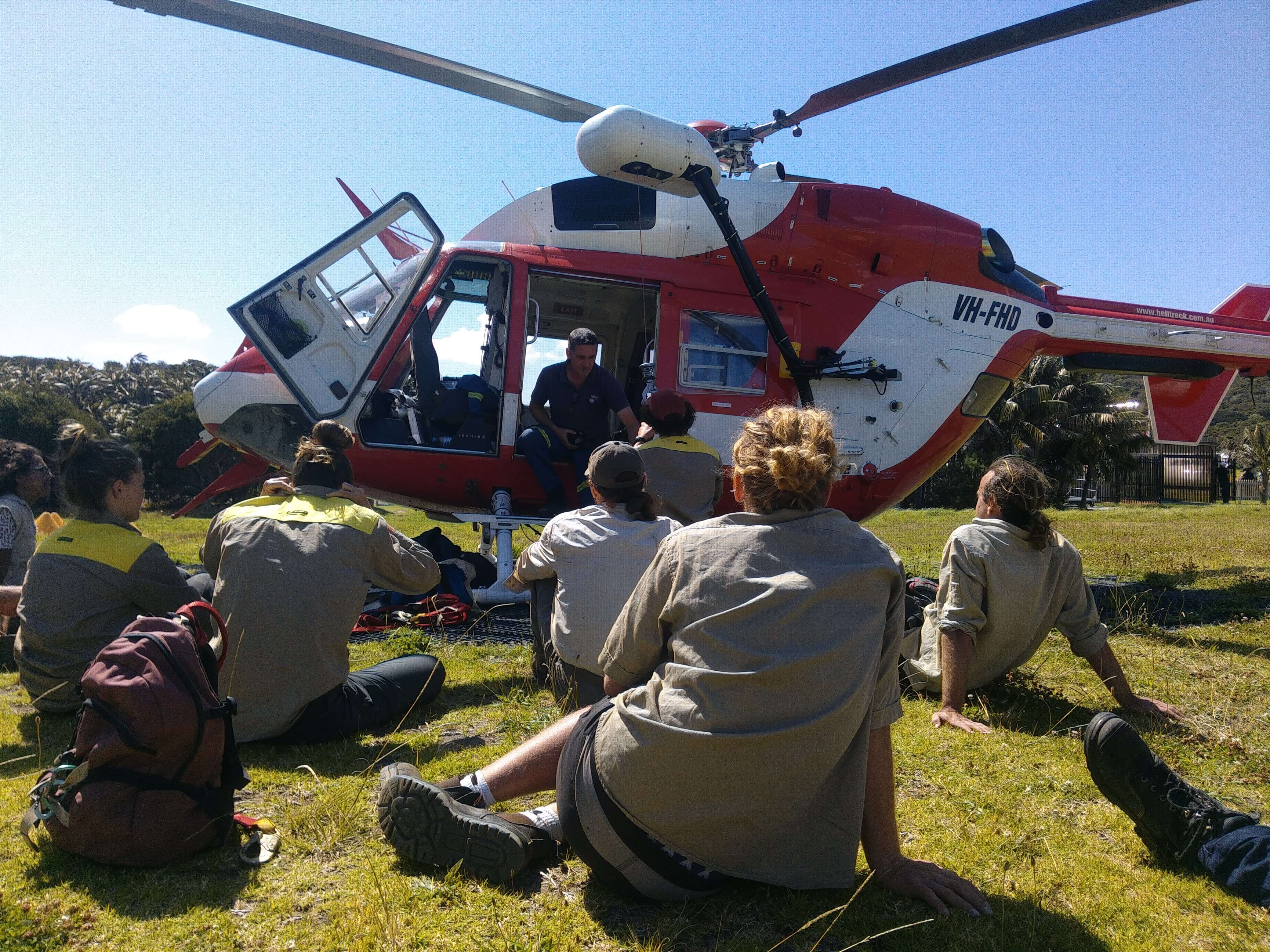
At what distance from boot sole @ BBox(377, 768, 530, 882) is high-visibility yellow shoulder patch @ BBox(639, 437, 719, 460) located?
311 cm

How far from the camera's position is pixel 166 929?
1.96m

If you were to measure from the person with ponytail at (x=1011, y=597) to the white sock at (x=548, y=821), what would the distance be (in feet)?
6.03

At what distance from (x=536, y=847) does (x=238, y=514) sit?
1842 mm

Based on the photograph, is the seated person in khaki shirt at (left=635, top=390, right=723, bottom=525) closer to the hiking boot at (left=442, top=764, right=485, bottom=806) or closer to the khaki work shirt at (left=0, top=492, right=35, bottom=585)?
the hiking boot at (left=442, top=764, right=485, bottom=806)

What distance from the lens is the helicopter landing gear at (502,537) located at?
19.4 feet

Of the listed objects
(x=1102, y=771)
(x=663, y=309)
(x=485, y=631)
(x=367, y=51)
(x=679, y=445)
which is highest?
(x=367, y=51)

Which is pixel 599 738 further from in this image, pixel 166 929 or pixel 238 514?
pixel 238 514

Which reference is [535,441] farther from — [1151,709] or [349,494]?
[1151,709]

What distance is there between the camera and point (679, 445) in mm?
5133

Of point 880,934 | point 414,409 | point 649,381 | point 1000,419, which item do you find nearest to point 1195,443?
point 649,381

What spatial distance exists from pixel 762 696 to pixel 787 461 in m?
0.54

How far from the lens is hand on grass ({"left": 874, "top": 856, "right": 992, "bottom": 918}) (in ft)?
6.72

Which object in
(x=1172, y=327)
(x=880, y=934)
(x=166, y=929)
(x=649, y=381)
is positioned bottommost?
(x=166, y=929)

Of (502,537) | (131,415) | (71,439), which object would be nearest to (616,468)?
(71,439)
